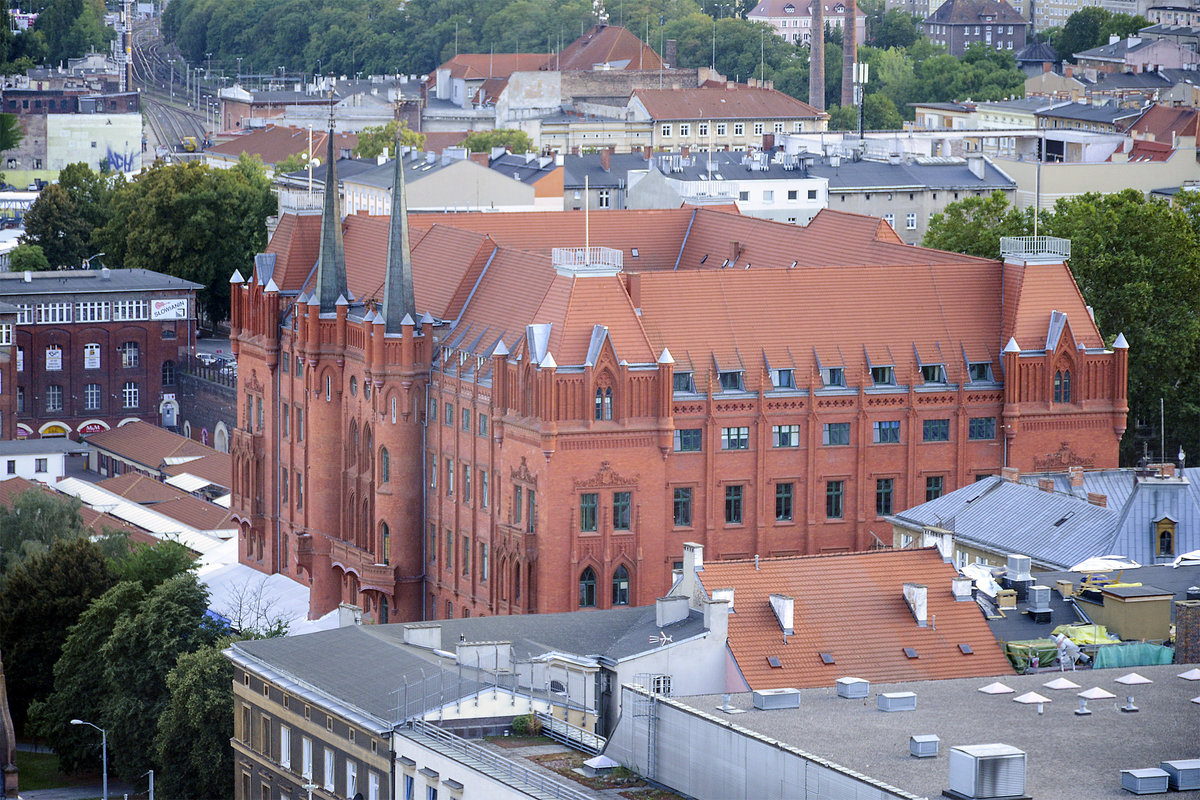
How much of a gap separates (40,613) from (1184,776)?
72.3m

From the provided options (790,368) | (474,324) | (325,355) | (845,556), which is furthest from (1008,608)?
(325,355)

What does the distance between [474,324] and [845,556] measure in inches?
1314

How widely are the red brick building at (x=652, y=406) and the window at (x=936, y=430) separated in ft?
0.39

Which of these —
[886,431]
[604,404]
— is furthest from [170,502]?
[886,431]

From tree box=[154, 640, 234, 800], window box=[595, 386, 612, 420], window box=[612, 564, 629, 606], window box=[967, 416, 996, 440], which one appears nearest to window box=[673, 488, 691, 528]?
window box=[612, 564, 629, 606]

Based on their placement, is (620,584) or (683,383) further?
(683,383)

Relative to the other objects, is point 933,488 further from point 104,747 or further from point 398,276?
point 104,747

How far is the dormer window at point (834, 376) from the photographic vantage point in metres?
122

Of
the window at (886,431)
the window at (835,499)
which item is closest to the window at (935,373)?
the window at (886,431)

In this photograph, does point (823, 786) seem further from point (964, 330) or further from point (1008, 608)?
point (964, 330)

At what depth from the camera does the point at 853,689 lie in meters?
76.3

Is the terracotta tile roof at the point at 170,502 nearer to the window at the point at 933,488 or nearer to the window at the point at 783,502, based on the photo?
the window at the point at 783,502

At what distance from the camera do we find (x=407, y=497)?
420 ft

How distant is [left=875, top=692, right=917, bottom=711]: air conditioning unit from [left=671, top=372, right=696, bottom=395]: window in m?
46.1
